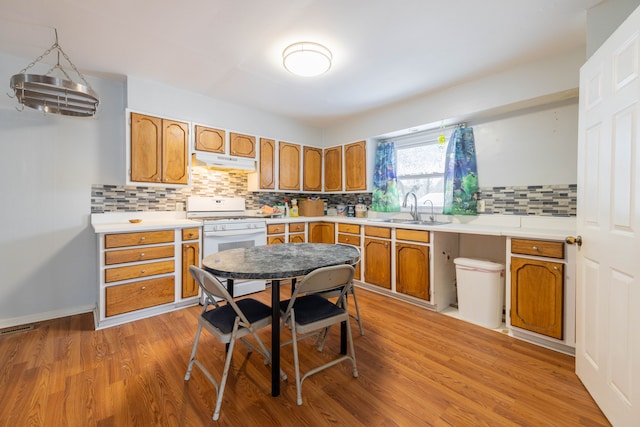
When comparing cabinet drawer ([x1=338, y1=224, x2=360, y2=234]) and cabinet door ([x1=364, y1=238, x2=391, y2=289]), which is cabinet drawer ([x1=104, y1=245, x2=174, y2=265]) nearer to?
cabinet drawer ([x1=338, y1=224, x2=360, y2=234])

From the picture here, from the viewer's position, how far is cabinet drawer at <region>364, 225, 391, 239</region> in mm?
3254

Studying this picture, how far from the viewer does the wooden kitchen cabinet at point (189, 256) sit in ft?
9.52

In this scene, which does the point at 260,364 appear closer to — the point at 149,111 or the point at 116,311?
the point at 116,311

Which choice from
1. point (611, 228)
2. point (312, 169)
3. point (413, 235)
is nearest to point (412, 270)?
point (413, 235)

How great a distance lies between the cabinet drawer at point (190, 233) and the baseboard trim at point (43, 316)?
1.25 metres

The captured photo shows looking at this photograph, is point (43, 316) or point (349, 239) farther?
point (349, 239)

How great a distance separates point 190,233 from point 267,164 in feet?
5.01

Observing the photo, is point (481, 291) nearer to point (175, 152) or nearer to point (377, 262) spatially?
point (377, 262)

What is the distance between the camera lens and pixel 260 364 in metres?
1.91

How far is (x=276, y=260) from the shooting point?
171cm

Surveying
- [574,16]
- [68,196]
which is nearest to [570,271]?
[574,16]

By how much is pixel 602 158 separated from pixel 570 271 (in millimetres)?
947

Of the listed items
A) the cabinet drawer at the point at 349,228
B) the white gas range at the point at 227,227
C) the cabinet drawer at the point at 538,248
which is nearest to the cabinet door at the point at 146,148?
the white gas range at the point at 227,227

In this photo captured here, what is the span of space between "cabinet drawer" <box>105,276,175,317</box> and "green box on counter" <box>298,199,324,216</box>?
2.18 m
